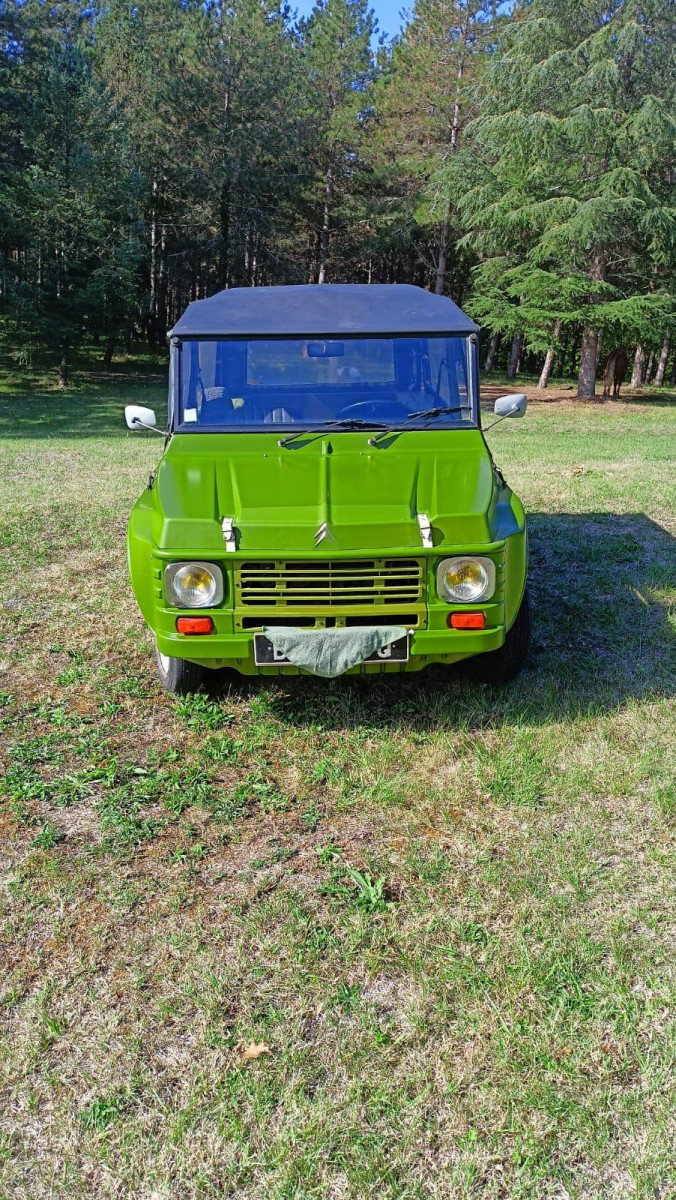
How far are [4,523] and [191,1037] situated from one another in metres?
6.88

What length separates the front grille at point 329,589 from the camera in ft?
11.6

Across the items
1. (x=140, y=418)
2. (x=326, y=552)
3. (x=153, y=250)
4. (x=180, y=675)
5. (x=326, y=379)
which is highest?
(x=153, y=250)

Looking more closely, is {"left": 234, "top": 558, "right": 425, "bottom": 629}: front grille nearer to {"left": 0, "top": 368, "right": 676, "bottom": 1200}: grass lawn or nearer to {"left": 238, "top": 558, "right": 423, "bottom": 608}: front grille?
{"left": 238, "top": 558, "right": 423, "bottom": 608}: front grille

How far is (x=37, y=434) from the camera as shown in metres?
15.5

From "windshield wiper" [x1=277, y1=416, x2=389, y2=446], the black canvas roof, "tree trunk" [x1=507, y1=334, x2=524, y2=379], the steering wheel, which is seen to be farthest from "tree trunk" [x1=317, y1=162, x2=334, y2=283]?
"windshield wiper" [x1=277, y1=416, x2=389, y2=446]

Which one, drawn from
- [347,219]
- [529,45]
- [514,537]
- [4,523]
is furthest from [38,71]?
[514,537]

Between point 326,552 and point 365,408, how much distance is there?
4.28 feet

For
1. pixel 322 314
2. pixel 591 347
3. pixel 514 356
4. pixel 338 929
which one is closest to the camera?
pixel 338 929

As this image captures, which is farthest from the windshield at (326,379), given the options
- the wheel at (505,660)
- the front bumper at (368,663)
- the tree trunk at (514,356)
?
the tree trunk at (514,356)

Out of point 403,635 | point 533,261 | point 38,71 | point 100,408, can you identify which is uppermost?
point 38,71

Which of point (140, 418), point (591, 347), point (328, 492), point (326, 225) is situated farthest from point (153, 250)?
point (328, 492)

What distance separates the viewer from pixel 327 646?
137 inches

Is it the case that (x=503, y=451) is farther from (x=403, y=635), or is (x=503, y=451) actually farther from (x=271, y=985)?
(x=271, y=985)

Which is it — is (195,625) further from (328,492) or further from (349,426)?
(349,426)
